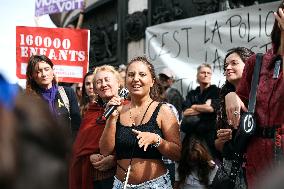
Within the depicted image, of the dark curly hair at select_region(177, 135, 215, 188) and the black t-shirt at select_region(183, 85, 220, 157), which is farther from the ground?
the black t-shirt at select_region(183, 85, 220, 157)

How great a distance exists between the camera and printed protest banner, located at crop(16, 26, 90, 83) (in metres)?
7.04

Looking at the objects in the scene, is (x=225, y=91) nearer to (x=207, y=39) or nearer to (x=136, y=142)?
(x=136, y=142)

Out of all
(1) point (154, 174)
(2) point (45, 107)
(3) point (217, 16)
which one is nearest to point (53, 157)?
(2) point (45, 107)

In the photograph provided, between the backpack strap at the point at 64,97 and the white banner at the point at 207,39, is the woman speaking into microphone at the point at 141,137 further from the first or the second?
the white banner at the point at 207,39

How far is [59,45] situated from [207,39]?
1824mm

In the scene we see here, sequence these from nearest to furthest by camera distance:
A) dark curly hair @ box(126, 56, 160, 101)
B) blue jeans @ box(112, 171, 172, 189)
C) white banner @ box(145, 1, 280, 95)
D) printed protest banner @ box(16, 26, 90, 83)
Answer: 1. blue jeans @ box(112, 171, 172, 189)
2. dark curly hair @ box(126, 56, 160, 101)
3. white banner @ box(145, 1, 280, 95)
4. printed protest banner @ box(16, 26, 90, 83)

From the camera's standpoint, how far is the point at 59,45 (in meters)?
7.10

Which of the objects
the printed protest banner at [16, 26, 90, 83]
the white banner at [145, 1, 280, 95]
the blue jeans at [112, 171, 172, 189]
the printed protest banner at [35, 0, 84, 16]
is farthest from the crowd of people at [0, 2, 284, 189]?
the printed protest banner at [35, 0, 84, 16]

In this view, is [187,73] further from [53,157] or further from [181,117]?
[53,157]

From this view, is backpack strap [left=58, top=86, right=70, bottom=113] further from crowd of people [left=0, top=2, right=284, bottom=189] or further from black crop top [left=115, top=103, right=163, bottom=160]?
black crop top [left=115, top=103, right=163, bottom=160]

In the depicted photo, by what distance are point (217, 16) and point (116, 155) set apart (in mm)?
3665

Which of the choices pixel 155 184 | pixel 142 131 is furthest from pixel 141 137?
pixel 155 184

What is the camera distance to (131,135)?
379 cm

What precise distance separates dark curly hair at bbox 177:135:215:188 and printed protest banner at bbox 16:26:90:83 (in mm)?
2056
